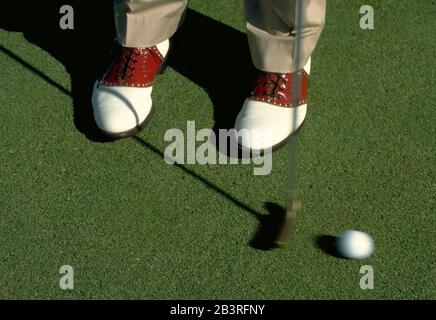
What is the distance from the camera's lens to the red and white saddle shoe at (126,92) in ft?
7.62

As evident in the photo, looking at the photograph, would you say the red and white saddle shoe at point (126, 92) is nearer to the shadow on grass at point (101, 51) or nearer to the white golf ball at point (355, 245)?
the shadow on grass at point (101, 51)

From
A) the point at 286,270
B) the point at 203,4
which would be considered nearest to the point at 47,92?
the point at 203,4

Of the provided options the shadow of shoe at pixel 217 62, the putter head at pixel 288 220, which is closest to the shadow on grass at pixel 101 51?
the shadow of shoe at pixel 217 62

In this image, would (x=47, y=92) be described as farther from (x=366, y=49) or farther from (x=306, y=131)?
(x=366, y=49)

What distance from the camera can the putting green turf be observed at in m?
2.00

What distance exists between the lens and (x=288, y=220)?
1.99 meters

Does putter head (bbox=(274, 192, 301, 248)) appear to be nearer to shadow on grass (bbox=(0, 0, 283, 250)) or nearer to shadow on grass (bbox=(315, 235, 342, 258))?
shadow on grass (bbox=(315, 235, 342, 258))

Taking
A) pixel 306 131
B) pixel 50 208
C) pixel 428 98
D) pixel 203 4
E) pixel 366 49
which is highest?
pixel 203 4

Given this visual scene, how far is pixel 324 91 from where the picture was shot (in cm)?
248

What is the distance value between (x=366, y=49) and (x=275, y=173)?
2.27 ft

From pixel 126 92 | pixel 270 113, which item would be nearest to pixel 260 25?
pixel 270 113

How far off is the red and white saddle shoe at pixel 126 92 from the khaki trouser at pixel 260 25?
0.15ft

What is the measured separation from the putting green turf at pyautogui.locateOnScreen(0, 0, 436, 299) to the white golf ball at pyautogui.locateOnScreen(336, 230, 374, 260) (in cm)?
3
